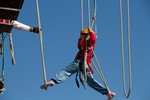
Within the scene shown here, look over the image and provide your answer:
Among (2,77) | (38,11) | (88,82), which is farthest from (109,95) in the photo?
(2,77)

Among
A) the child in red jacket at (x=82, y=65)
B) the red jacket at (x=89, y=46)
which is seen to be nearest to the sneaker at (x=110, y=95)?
the child in red jacket at (x=82, y=65)

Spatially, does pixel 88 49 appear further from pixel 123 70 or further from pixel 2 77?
pixel 2 77

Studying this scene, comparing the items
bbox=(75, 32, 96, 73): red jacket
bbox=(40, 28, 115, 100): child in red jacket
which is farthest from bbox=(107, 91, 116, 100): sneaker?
bbox=(75, 32, 96, 73): red jacket

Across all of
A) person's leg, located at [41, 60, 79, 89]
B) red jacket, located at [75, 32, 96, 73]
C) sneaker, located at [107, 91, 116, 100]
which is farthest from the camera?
sneaker, located at [107, 91, 116, 100]

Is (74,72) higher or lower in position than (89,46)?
lower

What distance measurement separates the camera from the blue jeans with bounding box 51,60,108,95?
21.3 feet

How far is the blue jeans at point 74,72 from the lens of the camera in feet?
21.3

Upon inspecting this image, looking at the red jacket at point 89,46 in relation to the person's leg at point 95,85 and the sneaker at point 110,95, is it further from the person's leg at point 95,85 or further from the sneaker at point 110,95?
the sneaker at point 110,95

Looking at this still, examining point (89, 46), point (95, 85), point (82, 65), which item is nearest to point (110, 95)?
point (95, 85)

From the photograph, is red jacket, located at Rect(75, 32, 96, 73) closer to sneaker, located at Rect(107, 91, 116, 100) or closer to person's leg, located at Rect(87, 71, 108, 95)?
person's leg, located at Rect(87, 71, 108, 95)

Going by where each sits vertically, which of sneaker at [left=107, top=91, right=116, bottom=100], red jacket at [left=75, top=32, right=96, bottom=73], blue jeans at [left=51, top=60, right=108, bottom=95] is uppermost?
red jacket at [left=75, top=32, right=96, bottom=73]

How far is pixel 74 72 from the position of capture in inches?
263

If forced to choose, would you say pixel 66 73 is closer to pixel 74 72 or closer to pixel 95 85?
pixel 74 72

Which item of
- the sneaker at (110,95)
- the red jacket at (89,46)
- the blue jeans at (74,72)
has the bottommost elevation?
the sneaker at (110,95)
